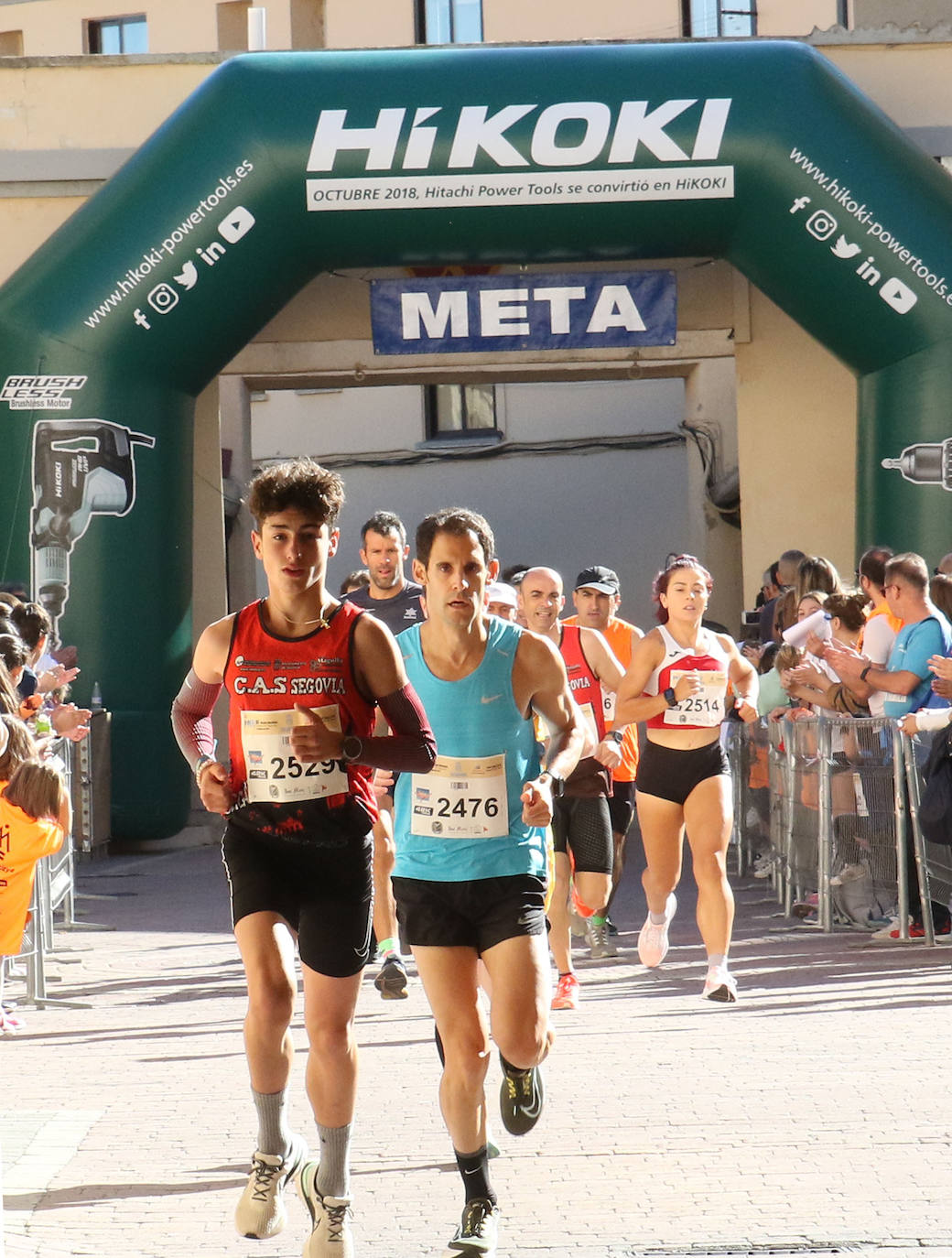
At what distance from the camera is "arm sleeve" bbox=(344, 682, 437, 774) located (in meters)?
4.44

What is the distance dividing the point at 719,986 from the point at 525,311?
8.83 m

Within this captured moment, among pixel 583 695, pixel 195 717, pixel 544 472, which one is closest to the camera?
pixel 195 717

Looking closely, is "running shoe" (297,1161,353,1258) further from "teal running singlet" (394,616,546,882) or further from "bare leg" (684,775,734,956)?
"bare leg" (684,775,734,956)

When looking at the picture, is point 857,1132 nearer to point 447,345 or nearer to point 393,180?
point 393,180

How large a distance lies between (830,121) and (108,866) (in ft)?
26.0

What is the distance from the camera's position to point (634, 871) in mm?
14203

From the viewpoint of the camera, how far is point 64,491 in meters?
14.1

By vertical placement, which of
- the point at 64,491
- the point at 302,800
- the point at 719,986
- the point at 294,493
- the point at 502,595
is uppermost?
the point at 64,491

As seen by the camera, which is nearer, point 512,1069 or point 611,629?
point 512,1069

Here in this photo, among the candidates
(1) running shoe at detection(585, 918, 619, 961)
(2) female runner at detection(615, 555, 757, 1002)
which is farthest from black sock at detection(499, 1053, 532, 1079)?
(1) running shoe at detection(585, 918, 619, 961)

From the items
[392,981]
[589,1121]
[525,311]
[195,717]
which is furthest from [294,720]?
[525,311]

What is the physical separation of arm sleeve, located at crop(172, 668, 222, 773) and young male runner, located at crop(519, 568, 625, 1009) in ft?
11.8

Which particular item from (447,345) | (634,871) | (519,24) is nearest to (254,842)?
(634,871)

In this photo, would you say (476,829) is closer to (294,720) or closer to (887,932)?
(294,720)
